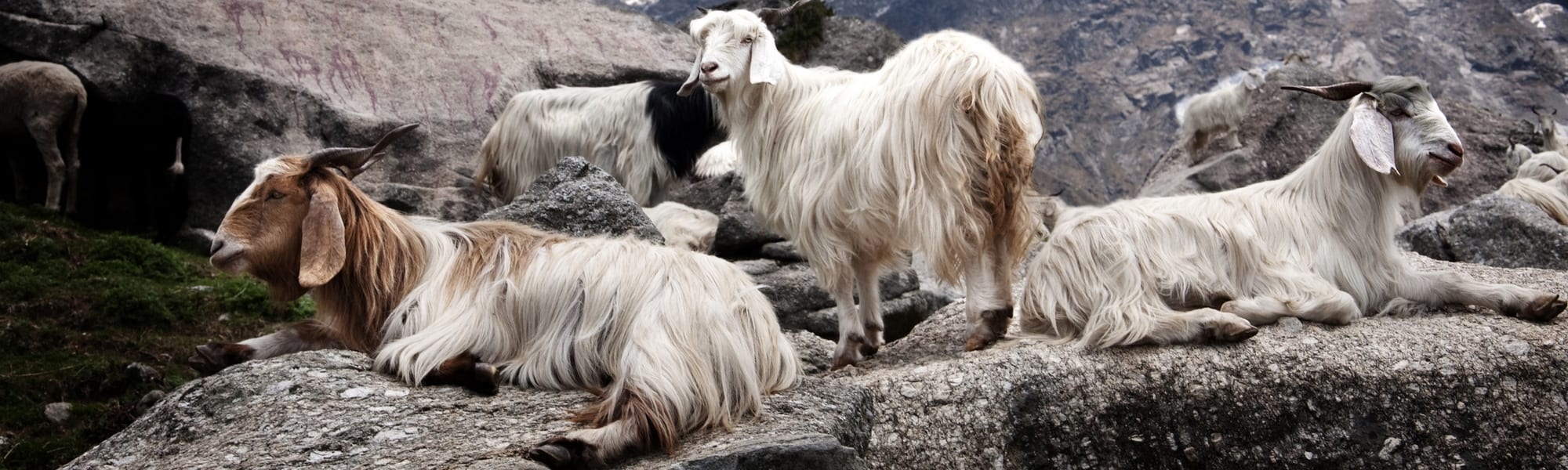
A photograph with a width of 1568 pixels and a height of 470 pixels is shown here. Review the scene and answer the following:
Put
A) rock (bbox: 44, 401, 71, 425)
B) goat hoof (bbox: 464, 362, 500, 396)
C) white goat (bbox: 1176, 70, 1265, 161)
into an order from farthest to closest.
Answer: white goat (bbox: 1176, 70, 1265, 161) < rock (bbox: 44, 401, 71, 425) < goat hoof (bbox: 464, 362, 500, 396)

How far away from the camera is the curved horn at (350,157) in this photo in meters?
4.67

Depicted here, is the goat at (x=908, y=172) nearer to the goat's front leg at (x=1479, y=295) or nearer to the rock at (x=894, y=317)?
the rock at (x=894, y=317)

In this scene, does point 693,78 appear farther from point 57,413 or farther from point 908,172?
point 57,413

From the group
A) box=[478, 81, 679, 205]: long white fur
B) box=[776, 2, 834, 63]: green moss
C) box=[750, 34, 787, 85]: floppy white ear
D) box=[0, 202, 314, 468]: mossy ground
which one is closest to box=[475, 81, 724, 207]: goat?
box=[478, 81, 679, 205]: long white fur

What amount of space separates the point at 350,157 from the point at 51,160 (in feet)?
20.0

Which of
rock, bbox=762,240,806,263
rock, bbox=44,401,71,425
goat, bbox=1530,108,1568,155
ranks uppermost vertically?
rock, bbox=44,401,71,425

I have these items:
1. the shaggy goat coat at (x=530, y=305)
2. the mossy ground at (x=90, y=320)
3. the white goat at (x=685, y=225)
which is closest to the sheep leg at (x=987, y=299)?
the shaggy goat coat at (x=530, y=305)

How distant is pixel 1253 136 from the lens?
42.4ft

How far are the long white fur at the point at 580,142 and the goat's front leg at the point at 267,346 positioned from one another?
4.53 metres

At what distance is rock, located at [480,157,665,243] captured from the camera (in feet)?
19.2

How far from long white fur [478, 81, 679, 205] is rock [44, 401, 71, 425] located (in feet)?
13.1

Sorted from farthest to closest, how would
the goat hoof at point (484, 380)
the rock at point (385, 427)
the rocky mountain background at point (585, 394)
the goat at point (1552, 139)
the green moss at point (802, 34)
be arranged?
the goat at point (1552, 139)
the green moss at point (802, 34)
the goat hoof at point (484, 380)
the rocky mountain background at point (585, 394)
the rock at point (385, 427)

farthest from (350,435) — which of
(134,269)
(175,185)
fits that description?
(175,185)

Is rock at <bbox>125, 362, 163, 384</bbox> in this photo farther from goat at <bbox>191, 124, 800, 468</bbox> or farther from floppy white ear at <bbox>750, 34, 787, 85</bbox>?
floppy white ear at <bbox>750, 34, 787, 85</bbox>
